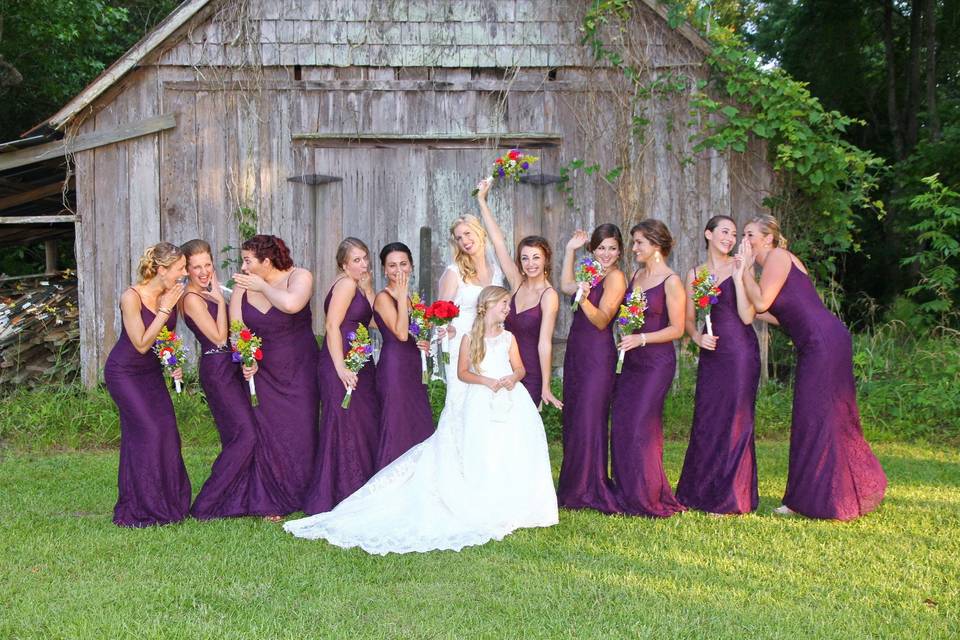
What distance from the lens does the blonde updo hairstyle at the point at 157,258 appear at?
6.11 meters

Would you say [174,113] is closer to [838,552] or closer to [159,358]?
[159,358]

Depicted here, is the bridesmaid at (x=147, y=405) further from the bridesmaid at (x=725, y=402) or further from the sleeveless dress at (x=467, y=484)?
the bridesmaid at (x=725, y=402)

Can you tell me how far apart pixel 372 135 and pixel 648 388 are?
500 centimetres

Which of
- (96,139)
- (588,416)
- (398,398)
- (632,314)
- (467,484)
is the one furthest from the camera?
(96,139)

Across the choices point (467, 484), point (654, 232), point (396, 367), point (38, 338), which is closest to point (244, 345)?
point (396, 367)

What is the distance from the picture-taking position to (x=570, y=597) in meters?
4.63

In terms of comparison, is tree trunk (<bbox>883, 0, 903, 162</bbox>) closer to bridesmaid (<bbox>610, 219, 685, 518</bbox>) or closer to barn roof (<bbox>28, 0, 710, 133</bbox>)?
barn roof (<bbox>28, 0, 710, 133</bbox>)

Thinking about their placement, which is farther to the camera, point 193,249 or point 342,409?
point 342,409

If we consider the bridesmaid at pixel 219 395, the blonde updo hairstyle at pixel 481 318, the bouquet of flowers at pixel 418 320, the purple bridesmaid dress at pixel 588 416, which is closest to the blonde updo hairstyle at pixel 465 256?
the bouquet of flowers at pixel 418 320

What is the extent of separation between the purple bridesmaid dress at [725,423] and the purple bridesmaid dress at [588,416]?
2.05 feet

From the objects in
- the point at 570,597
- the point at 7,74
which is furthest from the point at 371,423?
the point at 7,74

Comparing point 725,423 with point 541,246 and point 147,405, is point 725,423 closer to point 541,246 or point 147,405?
point 541,246

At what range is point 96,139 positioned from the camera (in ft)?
32.3

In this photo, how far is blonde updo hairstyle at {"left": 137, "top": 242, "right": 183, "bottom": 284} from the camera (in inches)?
241
